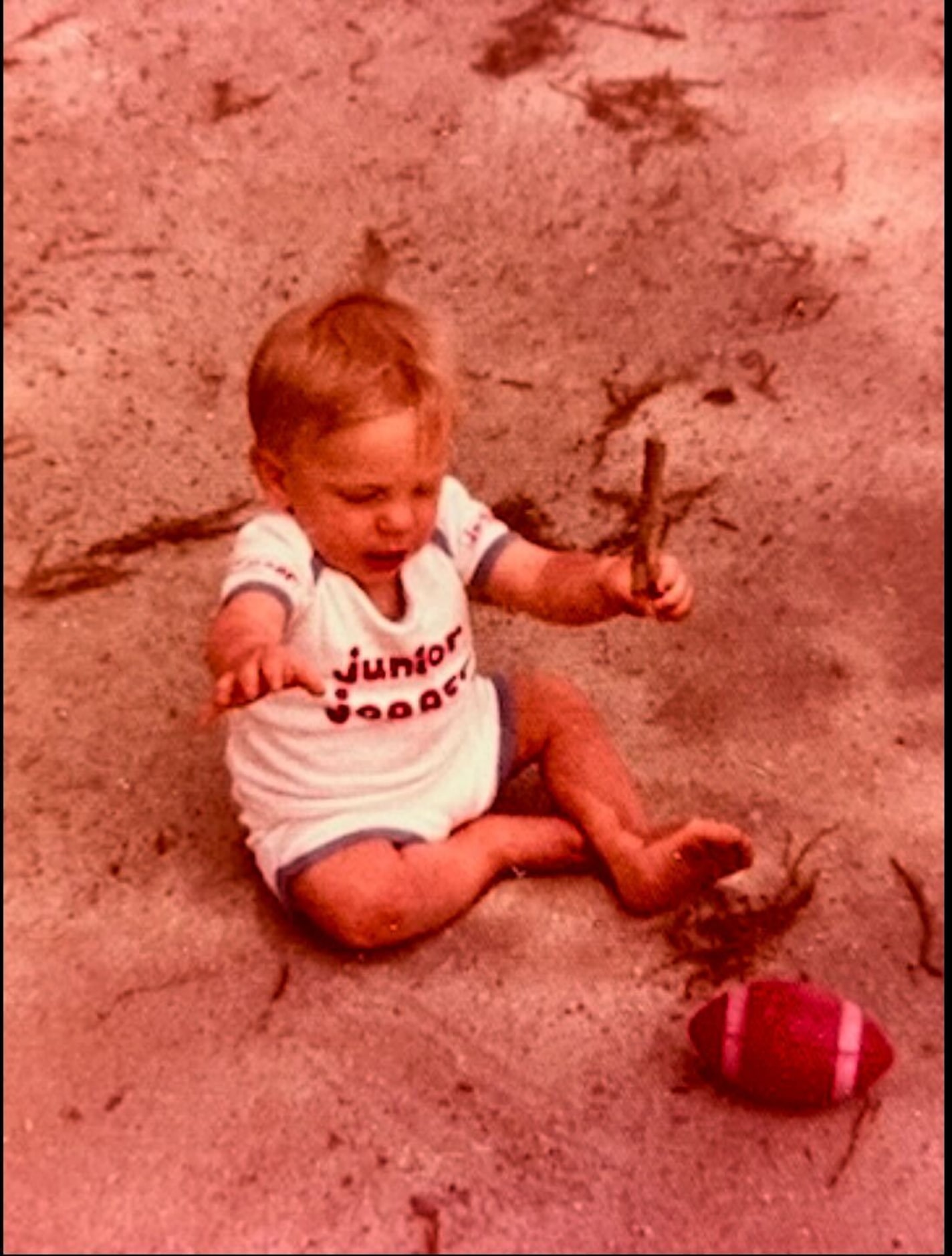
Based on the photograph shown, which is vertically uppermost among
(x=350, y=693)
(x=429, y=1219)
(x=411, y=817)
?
(x=350, y=693)

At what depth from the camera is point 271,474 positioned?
156 centimetres

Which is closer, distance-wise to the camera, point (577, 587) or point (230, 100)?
point (577, 587)

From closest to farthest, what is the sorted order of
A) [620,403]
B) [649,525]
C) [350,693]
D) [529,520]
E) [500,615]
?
1. [649,525]
2. [350,693]
3. [500,615]
4. [529,520]
5. [620,403]

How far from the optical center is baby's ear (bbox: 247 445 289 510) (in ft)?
5.06

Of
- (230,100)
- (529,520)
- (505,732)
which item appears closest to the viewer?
(505,732)

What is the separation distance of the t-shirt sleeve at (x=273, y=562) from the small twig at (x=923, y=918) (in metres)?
0.61

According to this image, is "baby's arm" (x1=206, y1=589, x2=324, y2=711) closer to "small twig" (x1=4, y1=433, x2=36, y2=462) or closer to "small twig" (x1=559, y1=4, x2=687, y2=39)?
"small twig" (x1=4, y1=433, x2=36, y2=462)

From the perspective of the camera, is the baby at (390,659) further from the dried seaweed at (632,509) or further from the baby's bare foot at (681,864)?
the dried seaweed at (632,509)

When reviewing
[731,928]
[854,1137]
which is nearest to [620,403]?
[731,928]

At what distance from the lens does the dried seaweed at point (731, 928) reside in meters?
1.55

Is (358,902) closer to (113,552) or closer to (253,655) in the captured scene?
(253,655)

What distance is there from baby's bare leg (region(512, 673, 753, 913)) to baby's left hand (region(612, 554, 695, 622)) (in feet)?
0.60

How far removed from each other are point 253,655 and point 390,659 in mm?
222

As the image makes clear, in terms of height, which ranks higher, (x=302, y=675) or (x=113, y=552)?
(x=302, y=675)
